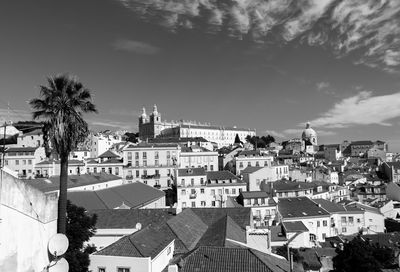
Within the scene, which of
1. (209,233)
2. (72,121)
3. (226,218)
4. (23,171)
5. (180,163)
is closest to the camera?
(72,121)

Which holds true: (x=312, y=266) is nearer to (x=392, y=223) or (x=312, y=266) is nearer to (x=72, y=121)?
(x=72, y=121)

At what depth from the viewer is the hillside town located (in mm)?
9078

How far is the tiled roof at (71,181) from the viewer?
42.9 m

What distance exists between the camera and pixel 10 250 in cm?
751

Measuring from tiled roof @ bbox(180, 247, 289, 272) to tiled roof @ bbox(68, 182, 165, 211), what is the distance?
21417 millimetres

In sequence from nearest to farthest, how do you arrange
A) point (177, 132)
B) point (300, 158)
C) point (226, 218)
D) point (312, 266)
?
point (226, 218) → point (312, 266) → point (300, 158) → point (177, 132)

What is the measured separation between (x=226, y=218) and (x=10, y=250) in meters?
24.3

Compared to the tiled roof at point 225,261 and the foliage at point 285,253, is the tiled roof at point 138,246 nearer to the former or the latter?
the tiled roof at point 225,261

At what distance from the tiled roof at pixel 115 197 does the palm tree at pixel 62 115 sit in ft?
70.9

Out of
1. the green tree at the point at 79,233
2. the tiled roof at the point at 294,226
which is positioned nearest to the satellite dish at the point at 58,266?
the green tree at the point at 79,233

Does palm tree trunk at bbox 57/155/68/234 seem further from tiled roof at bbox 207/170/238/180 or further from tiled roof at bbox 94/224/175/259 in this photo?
tiled roof at bbox 207/170/238/180

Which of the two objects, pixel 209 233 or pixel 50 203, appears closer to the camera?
pixel 50 203

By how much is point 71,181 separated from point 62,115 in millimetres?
38117

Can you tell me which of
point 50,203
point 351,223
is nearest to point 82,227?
point 50,203
